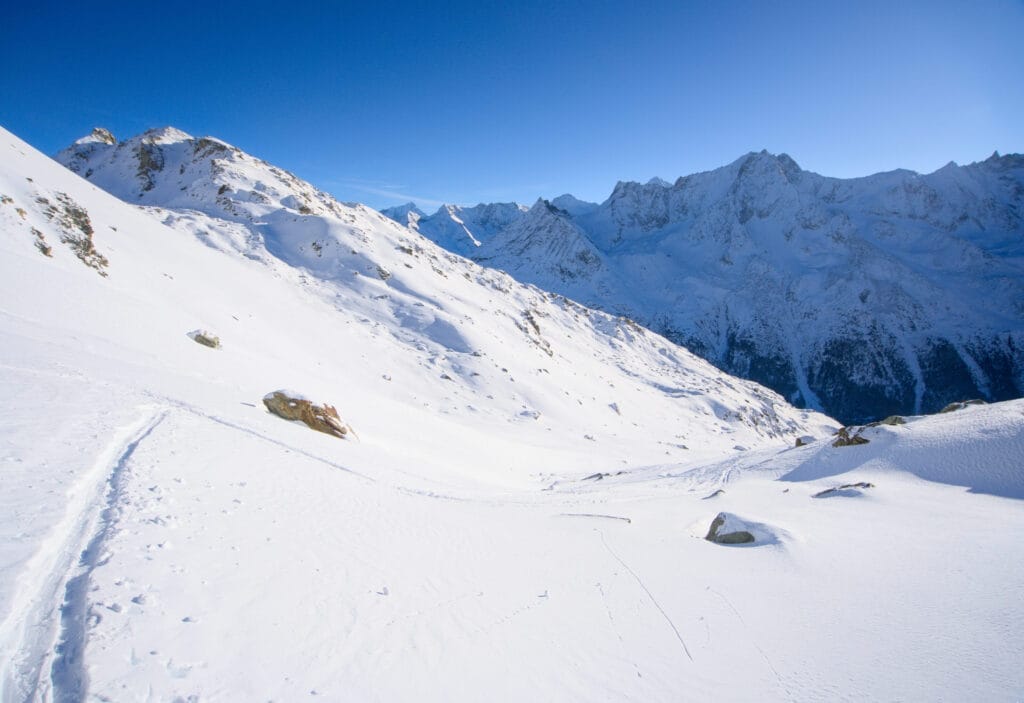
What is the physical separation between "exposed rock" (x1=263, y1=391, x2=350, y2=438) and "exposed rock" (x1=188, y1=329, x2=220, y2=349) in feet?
28.0

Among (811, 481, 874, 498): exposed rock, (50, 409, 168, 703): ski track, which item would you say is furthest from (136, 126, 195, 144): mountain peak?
(811, 481, 874, 498): exposed rock

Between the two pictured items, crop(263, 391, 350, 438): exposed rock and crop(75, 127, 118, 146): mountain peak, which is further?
crop(75, 127, 118, 146): mountain peak

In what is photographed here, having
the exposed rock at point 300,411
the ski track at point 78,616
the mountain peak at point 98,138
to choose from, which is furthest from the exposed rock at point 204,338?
the mountain peak at point 98,138

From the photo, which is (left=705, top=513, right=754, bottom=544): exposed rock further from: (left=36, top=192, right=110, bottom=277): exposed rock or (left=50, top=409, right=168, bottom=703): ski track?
(left=36, top=192, right=110, bottom=277): exposed rock

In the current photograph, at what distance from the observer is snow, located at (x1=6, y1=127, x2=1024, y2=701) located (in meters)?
4.91

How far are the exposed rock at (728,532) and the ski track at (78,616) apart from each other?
457 inches

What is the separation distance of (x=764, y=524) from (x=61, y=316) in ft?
87.7

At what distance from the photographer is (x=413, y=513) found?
11336 millimetres

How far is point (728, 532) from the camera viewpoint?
1118 centimetres

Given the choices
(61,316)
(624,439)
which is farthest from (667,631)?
(624,439)

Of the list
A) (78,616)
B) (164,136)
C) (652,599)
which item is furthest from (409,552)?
(164,136)

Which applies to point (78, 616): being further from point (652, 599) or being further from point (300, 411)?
point (300, 411)

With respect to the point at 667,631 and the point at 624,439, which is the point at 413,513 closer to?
the point at 667,631

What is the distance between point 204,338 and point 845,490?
3014 cm
